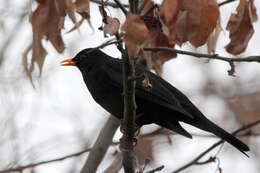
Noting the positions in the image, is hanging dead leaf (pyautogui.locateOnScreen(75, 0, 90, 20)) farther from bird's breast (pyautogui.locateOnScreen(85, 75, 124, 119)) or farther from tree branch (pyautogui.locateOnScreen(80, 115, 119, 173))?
tree branch (pyautogui.locateOnScreen(80, 115, 119, 173))

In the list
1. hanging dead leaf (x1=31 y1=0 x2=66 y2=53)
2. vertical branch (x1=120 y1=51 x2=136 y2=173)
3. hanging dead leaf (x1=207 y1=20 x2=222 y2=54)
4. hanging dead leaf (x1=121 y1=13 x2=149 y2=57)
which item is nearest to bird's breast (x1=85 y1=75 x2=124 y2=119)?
vertical branch (x1=120 y1=51 x2=136 y2=173)

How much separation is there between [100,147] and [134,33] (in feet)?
7.90

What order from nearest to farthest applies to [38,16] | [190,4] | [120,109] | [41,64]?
[190,4], [38,16], [41,64], [120,109]

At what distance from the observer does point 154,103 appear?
→ 4473mm

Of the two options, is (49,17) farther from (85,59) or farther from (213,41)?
(85,59)

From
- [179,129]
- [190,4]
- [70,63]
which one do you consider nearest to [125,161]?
[179,129]

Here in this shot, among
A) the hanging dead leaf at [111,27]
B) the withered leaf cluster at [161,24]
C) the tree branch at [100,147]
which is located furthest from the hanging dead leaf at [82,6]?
the tree branch at [100,147]

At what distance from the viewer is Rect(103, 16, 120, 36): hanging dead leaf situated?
8.60 feet

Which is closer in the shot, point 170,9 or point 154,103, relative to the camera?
point 170,9

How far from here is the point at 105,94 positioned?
4621 mm

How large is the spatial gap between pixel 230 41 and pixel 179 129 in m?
1.44

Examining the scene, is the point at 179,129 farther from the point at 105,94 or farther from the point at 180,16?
the point at 180,16

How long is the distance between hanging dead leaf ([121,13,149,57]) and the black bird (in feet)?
5.76

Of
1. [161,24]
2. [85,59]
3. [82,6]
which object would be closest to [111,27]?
[82,6]
